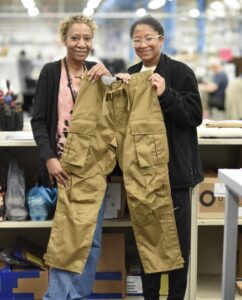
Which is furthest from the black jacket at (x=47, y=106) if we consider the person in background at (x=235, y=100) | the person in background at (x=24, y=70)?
the person in background at (x=24, y=70)

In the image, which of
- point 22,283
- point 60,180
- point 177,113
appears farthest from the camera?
point 22,283

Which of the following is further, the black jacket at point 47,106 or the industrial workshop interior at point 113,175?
the black jacket at point 47,106

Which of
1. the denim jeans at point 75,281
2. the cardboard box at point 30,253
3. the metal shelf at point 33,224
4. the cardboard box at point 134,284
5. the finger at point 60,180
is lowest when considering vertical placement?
the cardboard box at point 134,284

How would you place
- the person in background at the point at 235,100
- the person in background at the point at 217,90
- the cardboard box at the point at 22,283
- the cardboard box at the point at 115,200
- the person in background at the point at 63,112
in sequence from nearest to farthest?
the person in background at the point at 63,112, the cardboard box at the point at 115,200, the cardboard box at the point at 22,283, the person in background at the point at 235,100, the person in background at the point at 217,90

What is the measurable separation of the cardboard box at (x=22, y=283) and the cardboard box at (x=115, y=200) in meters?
0.46

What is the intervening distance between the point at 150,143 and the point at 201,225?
825 mm

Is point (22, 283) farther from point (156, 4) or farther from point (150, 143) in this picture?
point (156, 4)

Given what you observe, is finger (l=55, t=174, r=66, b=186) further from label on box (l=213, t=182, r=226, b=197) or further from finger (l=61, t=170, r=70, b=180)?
label on box (l=213, t=182, r=226, b=197)

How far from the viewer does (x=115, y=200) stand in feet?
8.72

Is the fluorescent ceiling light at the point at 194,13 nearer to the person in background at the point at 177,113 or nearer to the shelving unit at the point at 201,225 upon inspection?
the shelving unit at the point at 201,225

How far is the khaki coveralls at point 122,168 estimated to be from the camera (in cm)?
223

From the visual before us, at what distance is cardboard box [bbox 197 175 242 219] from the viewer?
2762 millimetres

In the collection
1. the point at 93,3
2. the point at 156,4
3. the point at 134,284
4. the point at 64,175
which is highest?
the point at 156,4

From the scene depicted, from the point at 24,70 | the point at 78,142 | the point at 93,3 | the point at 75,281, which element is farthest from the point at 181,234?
the point at 93,3
